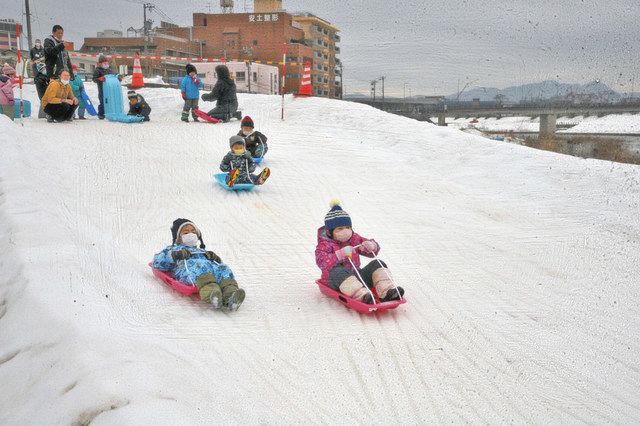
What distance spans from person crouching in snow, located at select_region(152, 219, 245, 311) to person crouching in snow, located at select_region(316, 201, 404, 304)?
0.91 m

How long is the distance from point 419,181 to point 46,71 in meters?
9.40

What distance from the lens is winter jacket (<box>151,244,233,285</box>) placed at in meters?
5.10

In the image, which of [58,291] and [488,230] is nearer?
[58,291]

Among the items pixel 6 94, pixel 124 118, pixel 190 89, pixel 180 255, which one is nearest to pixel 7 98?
pixel 6 94

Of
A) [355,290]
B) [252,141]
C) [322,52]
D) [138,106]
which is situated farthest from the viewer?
[322,52]

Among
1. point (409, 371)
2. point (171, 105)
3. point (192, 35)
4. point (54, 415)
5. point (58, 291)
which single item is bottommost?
point (409, 371)

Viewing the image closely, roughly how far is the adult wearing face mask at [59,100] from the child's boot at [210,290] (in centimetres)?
1045

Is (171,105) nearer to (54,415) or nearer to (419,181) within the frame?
(419,181)

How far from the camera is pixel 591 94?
5606 centimetres

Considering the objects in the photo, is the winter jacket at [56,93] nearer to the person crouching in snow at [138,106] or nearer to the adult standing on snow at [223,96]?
the person crouching in snow at [138,106]

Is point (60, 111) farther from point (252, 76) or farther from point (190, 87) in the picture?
point (252, 76)

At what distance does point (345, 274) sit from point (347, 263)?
149 millimetres

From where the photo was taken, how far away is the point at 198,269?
514cm

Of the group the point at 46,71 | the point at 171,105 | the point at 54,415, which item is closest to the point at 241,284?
the point at 54,415
